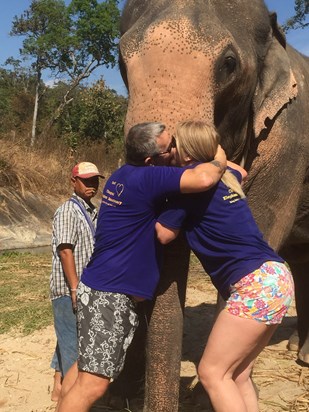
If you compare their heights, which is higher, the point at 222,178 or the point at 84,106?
the point at 84,106

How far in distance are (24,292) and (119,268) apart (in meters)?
4.97

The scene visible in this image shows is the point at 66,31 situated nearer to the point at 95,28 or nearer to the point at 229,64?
the point at 95,28

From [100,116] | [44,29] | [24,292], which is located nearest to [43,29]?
[44,29]

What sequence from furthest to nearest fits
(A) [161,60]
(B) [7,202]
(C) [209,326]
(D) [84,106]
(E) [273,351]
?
(D) [84,106]
(B) [7,202]
(C) [209,326]
(E) [273,351]
(A) [161,60]

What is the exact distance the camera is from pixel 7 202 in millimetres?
12773

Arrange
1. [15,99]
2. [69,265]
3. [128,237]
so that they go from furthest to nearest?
[15,99]
[69,265]
[128,237]

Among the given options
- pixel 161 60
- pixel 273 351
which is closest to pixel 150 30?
pixel 161 60

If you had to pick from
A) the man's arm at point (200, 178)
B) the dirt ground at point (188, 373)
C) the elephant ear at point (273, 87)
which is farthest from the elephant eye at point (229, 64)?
the dirt ground at point (188, 373)

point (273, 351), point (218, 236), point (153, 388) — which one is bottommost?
point (273, 351)

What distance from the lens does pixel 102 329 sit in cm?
265

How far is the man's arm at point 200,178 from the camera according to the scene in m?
2.43

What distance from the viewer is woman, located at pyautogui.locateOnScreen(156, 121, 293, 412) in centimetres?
248

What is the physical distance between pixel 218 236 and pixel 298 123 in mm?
1584

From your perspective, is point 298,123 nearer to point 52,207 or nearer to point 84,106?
point 52,207
